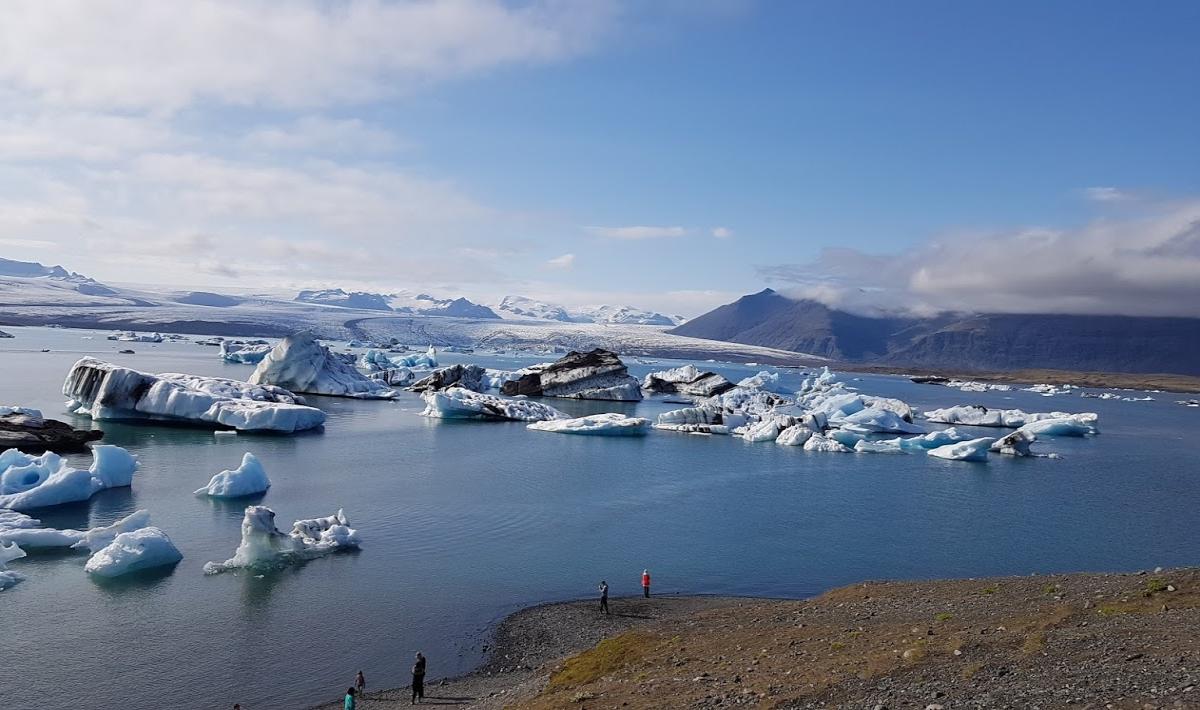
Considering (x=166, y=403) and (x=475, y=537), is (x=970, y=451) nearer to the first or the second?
(x=475, y=537)

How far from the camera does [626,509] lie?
25.1 metres

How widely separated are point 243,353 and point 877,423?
61.2m


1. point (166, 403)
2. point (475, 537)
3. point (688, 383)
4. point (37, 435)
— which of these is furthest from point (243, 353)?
point (475, 537)

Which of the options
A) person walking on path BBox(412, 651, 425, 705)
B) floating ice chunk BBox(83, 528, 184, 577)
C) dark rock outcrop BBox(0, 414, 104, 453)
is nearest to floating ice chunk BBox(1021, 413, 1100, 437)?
person walking on path BBox(412, 651, 425, 705)

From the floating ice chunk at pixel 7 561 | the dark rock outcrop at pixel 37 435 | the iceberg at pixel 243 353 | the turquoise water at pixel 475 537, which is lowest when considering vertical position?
the turquoise water at pixel 475 537

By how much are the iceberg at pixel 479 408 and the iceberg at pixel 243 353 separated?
38424mm

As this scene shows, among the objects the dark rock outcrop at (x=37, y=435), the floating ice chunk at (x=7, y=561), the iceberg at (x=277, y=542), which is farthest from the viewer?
the dark rock outcrop at (x=37, y=435)

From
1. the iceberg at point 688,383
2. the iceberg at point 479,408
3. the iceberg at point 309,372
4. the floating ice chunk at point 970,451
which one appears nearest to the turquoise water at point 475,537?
the floating ice chunk at point 970,451

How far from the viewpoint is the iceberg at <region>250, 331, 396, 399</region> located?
173 feet

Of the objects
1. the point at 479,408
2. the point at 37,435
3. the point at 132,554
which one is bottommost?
the point at 132,554

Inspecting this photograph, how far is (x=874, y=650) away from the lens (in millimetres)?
9586

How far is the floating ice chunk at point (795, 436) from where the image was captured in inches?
1631

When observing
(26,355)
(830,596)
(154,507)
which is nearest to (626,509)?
(830,596)

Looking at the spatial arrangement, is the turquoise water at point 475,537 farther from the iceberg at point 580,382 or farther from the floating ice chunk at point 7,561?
the iceberg at point 580,382
